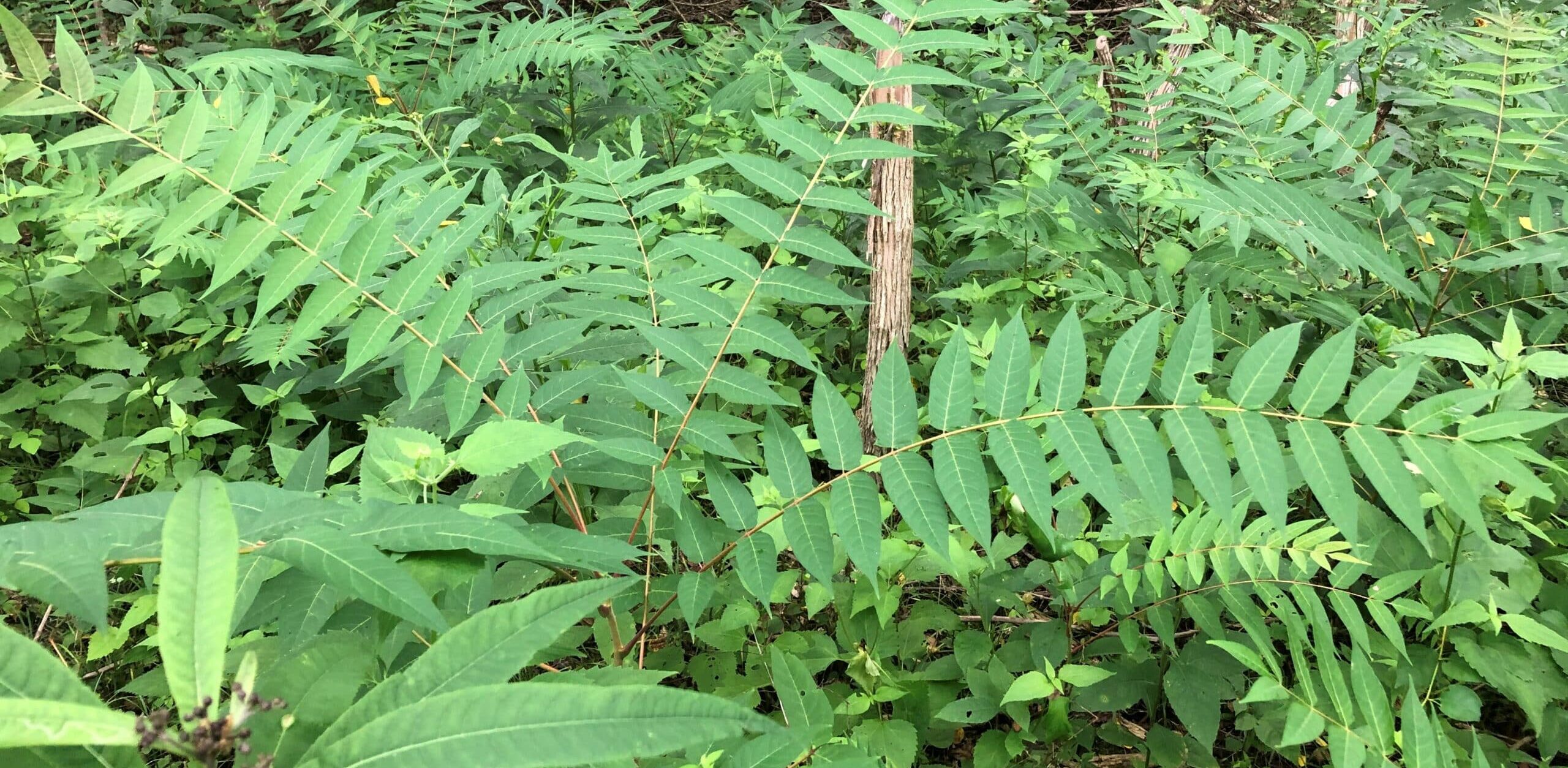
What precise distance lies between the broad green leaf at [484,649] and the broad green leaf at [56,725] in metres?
0.15

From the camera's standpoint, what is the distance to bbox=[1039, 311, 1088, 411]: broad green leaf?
1.17 m

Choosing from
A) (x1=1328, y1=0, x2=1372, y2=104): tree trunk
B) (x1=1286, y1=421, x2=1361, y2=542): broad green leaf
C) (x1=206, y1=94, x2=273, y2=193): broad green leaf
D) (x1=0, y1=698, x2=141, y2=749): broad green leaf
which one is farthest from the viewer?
(x1=1328, y1=0, x2=1372, y2=104): tree trunk

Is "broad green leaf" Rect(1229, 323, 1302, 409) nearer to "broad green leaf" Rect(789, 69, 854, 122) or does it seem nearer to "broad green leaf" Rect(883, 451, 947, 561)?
"broad green leaf" Rect(883, 451, 947, 561)

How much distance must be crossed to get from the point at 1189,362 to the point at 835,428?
51 centimetres

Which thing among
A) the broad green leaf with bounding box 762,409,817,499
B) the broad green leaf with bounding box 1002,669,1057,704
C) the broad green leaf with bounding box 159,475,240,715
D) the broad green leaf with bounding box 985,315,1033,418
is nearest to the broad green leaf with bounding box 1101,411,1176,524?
the broad green leaf with bounding box 985,315,1033,418

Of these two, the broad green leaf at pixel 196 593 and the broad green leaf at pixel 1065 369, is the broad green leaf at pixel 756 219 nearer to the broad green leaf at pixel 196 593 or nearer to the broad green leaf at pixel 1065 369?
the broad green leaf at pixel 1065 369

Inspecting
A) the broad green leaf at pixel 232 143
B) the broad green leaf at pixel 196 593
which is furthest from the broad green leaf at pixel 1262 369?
the broad green leaf at pixel 232 143

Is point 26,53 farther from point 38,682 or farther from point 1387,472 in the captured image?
point 1387,472

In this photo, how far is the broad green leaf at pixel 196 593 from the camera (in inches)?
21.1

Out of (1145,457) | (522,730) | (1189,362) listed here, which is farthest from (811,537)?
(522,730)

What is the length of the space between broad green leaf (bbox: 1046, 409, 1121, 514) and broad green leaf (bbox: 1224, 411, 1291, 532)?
158 mm

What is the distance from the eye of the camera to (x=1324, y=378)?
112cm

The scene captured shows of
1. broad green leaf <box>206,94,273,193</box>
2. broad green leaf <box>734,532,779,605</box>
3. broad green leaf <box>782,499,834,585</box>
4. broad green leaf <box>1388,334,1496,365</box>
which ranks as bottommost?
broad green leaf <box>734,532,779,605</box>

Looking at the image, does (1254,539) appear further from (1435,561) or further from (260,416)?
(260,416)
